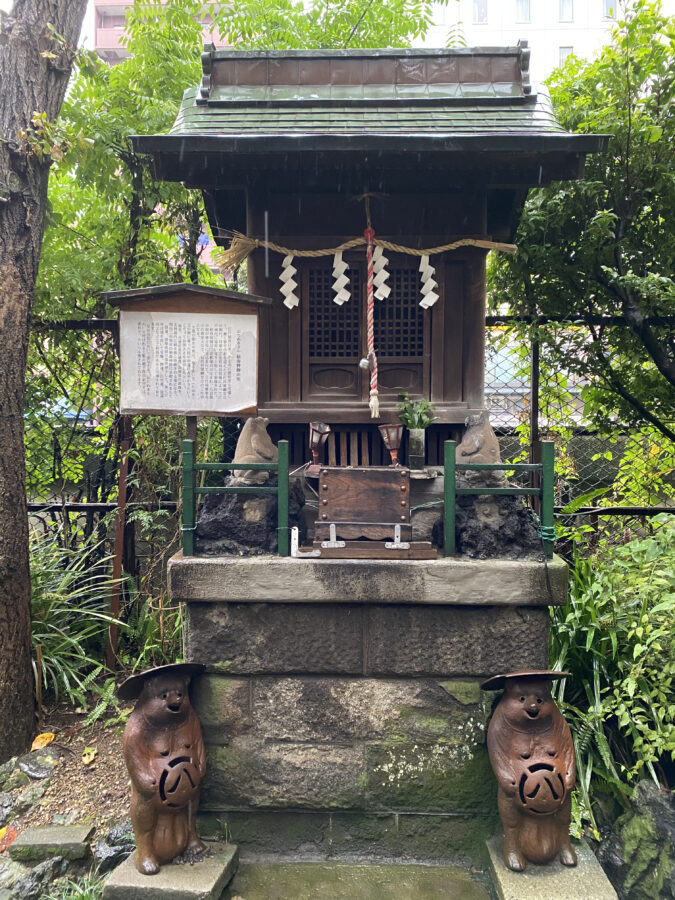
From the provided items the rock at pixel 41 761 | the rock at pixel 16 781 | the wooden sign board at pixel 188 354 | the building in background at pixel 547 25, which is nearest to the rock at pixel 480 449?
the wooden sign board at pixel 188 354

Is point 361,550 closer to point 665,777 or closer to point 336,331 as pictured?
point 336,331

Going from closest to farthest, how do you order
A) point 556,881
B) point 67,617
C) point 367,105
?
point 556,881 → point 367,105 → point 67,617

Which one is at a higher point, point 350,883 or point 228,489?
point 228,489

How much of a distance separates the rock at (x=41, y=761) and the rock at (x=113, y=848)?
852 millimetres

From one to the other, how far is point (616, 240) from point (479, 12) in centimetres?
2792

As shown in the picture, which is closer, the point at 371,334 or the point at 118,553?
the point at 371,334

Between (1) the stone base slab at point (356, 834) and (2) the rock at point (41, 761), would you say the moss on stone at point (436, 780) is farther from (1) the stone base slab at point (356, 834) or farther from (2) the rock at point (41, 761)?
(2) the rock at point (41, 761)

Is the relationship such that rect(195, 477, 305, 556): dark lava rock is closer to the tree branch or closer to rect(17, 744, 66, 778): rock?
rect(17, 744, 66, 778): rock

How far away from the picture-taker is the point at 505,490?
12.5 feet

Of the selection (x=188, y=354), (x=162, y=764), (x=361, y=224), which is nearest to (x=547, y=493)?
(x=361, y=224)

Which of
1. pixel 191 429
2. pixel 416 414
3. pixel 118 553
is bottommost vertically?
pixel 118 553

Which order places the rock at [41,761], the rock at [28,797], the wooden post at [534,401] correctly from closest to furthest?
the rock at [28,797], the rock at [41,761], the wooden post at [534,401]

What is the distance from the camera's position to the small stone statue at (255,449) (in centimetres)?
448

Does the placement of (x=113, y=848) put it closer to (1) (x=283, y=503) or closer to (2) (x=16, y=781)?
(2) (x=16, y=781)
